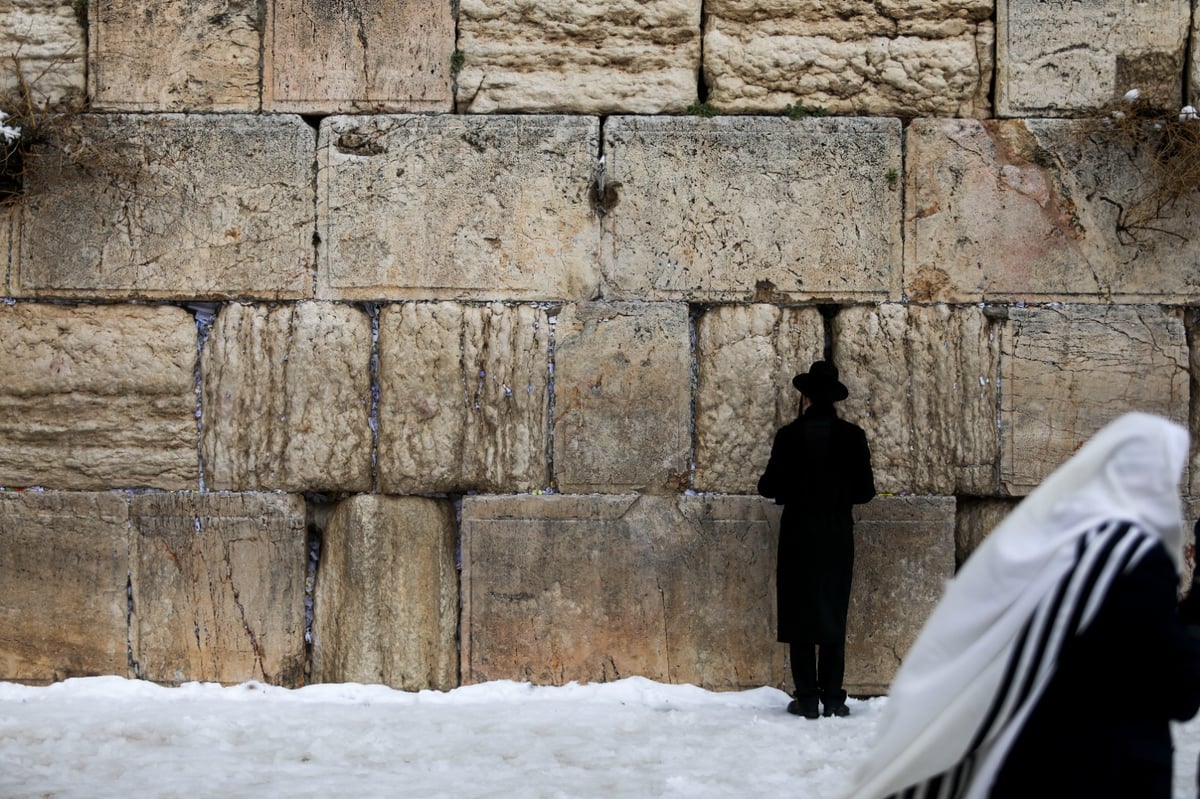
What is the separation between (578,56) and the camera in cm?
579

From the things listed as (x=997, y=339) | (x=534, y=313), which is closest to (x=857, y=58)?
(x=997, y=339)

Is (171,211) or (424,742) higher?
(171,211)

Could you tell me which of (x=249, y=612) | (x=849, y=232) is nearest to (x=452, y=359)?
(x=249, y=612)

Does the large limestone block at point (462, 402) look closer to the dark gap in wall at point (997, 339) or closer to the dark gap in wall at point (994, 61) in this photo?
the dark gap in wall at point (997, 339)

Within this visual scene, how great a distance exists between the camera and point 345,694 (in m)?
5.51

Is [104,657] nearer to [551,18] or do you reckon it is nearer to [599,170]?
[599,170]

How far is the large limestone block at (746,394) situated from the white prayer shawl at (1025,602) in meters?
3.37

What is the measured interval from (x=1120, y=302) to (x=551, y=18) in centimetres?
301

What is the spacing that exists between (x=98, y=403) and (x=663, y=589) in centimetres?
279

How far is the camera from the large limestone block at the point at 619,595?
18.4 feet

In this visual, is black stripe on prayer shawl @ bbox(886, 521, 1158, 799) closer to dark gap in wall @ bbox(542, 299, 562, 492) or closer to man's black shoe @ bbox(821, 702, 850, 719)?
man's black shoe @ bbox(821, 702, 850, 719)

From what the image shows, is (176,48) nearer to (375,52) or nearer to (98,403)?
(375,52)

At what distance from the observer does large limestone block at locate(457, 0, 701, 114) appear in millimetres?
5770

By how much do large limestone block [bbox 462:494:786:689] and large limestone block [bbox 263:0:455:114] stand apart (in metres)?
1.98
